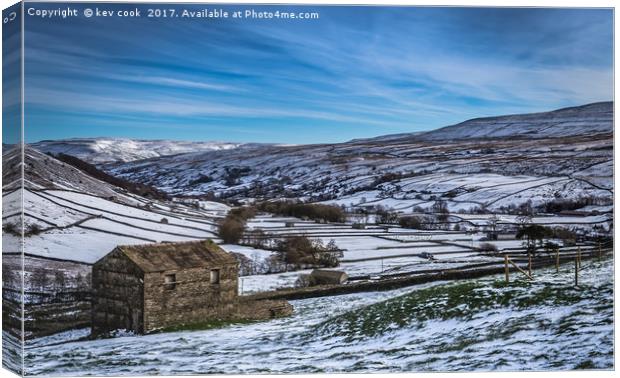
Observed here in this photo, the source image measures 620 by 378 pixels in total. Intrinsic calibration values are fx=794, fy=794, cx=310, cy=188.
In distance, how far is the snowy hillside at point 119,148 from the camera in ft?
44.1

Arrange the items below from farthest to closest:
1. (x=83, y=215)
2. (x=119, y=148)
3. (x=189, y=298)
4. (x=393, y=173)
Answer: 1. (x=393, y=173)
2. (x=189, y=298)
3. (x=119, y=148)
4. (x=83, y=215)

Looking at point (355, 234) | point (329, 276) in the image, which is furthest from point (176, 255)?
point (355, 234)

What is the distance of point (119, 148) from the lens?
13891 millimetres

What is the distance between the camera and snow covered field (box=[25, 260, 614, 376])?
1324 centimetres

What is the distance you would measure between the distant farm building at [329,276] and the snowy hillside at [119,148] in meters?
2.84

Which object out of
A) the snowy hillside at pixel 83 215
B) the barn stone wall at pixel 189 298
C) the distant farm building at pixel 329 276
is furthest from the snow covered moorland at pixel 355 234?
the barn stone wall at pixel 189 298

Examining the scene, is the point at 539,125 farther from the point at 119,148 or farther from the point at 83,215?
the point at 83,215

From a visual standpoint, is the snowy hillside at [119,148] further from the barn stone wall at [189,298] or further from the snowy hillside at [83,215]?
the barn stone wall at [189,298]

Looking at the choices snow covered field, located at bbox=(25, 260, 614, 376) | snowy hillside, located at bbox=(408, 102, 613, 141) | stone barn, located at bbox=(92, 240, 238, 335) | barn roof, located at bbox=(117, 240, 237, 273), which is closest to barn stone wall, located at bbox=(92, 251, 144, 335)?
stone barn, located at bbox=(92, 240, 238, 335)

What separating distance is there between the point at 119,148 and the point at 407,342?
6.05 m

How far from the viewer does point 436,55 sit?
47.5ft

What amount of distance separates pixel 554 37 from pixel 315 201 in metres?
5.27

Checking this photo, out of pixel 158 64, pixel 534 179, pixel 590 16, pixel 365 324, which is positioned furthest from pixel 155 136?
pixel 590 16

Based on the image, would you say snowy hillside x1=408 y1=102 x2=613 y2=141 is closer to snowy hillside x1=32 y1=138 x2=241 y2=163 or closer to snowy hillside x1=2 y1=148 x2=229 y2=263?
snowy hillside x1=32 y1=138 x2=241 y2=163
